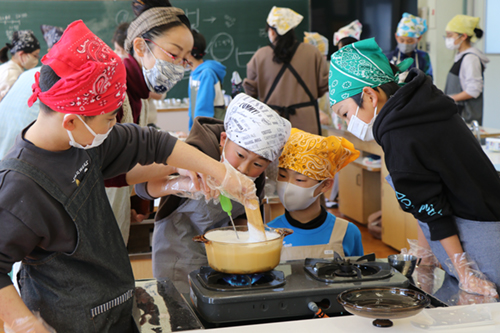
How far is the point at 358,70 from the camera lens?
1.49 meters

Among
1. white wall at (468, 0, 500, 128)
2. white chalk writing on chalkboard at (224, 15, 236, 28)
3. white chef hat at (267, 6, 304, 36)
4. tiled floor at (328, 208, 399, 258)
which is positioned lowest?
tiled floor at (328, 208, 399, 258)

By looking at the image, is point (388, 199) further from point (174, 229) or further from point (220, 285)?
point (220, 285)

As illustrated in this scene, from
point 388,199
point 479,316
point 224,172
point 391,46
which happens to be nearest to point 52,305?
point 224,172

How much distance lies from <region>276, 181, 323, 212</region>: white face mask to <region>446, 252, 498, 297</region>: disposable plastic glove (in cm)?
59

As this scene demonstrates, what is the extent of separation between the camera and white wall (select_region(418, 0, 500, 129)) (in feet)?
19.0

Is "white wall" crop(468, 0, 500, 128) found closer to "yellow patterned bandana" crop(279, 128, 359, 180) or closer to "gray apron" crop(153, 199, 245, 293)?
"yellow patterned bandana" crop(279, 128, 359, 180)

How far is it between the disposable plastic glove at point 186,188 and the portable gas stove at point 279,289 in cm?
25

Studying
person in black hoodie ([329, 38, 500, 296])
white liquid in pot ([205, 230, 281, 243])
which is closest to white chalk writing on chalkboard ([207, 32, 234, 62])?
person in black hoodie ([329, 38, 500, 296])

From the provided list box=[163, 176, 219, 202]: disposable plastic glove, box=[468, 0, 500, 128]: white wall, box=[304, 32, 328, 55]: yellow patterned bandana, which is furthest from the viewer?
box=[468, 0, 500, 128]: white wall

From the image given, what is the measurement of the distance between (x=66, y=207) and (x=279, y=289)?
508mm

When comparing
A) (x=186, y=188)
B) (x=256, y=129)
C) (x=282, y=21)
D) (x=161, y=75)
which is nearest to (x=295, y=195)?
(x=256, y=129)

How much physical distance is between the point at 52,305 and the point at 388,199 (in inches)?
120

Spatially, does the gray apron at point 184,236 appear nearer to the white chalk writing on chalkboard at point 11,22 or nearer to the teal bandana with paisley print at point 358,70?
the teal bandana with paisley print at point 358,70

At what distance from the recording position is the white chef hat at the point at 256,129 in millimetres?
1530
